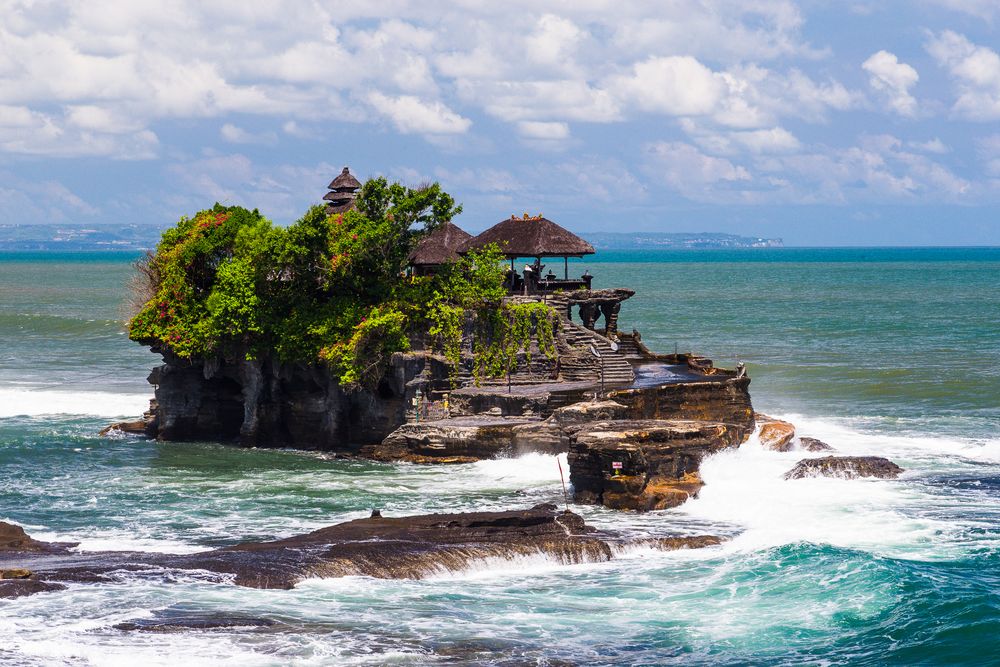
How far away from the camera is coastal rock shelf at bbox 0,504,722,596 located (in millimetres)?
29500

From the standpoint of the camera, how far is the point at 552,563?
3139 cm

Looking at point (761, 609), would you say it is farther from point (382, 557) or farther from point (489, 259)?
point (489, 259)

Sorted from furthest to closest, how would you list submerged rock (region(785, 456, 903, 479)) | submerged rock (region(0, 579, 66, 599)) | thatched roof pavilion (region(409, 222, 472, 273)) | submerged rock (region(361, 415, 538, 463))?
thatched roof pavilion (region(409, 222, 472, 273)) → submerged rock (region(361, 415, 538, 463)) → submerged rock (region(785, 456, 903, 479)) → submerged rock (region(0, 579, 66, 599))

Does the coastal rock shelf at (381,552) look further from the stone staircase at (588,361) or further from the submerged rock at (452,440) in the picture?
the stone staircase at (588,361)

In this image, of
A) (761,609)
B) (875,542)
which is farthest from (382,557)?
(875,542)

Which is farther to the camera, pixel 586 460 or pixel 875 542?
pixel 586 460

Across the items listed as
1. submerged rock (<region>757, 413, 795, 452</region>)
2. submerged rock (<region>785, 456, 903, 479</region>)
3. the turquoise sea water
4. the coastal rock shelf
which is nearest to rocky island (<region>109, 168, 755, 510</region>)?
submerged rock (<region>757, 413, 795, 452</region>)

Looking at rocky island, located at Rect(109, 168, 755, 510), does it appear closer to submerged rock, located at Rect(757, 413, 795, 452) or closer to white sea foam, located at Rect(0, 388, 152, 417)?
submerged rock, located at Rect(757, 413, 795, 452)

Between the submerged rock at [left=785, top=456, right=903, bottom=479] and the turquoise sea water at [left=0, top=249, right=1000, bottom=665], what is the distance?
21.1 inches

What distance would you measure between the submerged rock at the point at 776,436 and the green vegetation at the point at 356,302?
7596 millimetres

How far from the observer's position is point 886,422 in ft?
177

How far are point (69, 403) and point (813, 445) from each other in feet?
104

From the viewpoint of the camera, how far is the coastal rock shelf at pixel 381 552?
29500 mm

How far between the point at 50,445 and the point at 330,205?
44.9 ft
